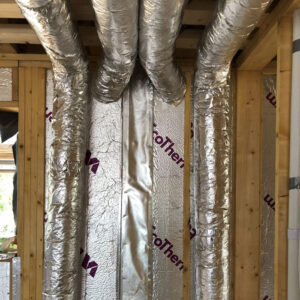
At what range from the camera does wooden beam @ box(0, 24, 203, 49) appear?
297 centimetres

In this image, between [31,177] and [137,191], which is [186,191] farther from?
[31,177]

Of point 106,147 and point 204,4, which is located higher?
point 204,4

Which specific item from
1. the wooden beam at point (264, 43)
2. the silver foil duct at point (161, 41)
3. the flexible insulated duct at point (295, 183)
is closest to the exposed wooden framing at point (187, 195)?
the silver foil duct at point (161, 41)

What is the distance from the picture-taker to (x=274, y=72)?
364cm

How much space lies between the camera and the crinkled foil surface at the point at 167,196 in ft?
11.4

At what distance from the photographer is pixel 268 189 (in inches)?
143

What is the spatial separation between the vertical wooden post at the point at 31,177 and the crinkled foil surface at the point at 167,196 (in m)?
0.87

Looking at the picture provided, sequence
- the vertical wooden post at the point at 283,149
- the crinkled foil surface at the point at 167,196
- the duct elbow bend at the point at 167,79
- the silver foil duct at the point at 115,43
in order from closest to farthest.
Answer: the silver foil duct at the point at 115,43 → the vertical wooden post at the point at 283,149 → the duct elbow bend at the point at 167,79 → the crinkled foil surface at the point at 167,196

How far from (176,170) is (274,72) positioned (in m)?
1.10

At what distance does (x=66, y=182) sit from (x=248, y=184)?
1.40 metres

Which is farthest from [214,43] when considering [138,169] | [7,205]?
[7,205]

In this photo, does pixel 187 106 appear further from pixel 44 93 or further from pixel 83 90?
pixel 44 93

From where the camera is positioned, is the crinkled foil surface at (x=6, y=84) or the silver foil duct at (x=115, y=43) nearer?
the silver foil duct at (x=115, y=43)

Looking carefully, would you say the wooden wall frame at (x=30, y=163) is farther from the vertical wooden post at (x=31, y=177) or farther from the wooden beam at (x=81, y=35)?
the wooden beam at (x=81, y=35)
